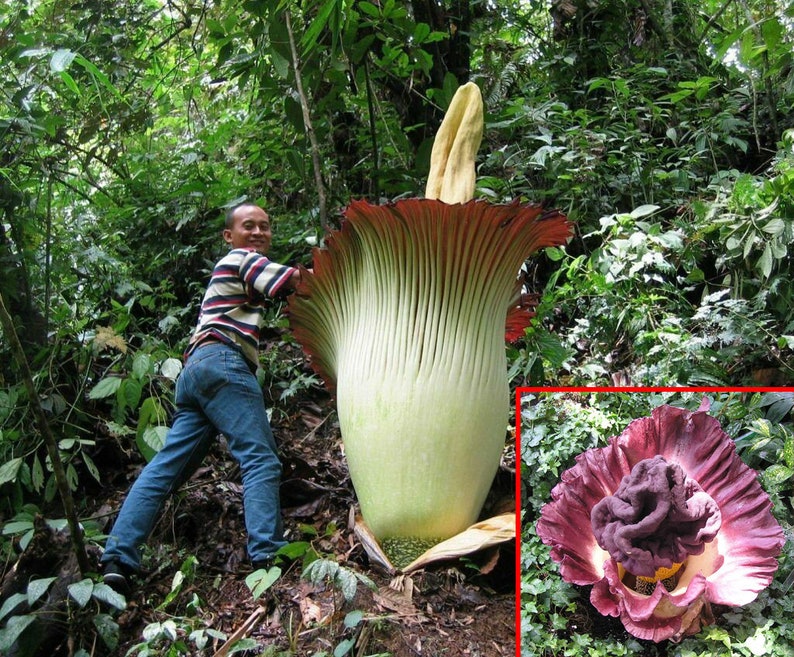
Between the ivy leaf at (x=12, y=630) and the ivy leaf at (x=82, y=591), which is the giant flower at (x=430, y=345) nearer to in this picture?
the ivy leaf at (x=82, y=591)

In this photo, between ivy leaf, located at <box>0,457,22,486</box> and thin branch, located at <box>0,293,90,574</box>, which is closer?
thin branch, located at <box>0,293,90,574</box>

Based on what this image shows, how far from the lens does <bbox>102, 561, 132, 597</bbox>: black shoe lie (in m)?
2.31

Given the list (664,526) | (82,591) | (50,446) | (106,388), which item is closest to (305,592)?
(82,591)

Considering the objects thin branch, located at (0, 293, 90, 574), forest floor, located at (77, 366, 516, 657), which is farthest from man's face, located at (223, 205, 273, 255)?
thin branch, located at (0, 293, 90, 574)

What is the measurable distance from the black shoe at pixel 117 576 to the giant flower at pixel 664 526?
5.00ft

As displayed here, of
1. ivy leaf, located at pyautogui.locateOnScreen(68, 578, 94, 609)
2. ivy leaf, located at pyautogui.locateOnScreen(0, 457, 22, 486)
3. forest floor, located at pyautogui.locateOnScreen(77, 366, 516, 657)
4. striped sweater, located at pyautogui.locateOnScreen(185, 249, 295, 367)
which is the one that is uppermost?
striped sweater, located at pyautogui.locateOnScreen(185, 249, 295, 367)

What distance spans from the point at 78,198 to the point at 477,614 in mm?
4273

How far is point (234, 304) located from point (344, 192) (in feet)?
5.98

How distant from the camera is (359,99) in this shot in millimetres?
3877

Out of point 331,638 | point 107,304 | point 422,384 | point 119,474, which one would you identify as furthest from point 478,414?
point 107,304

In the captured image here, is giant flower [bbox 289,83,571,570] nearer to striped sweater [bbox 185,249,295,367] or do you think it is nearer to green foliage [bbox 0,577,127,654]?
striped sweater [bbox 185,249,295,367]

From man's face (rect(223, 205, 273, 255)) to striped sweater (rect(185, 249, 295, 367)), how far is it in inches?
8.1

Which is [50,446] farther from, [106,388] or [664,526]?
[664,526]

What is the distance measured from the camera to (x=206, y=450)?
281 centimetres
